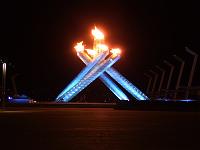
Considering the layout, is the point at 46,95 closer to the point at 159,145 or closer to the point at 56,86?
the point at 56,86

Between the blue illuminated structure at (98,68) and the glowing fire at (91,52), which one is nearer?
the blue illuminated structure at (98,68)

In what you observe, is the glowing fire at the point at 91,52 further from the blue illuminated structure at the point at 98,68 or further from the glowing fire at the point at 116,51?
the glowing fire at the point at 116,51

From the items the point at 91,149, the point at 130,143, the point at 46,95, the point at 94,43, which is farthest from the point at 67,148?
the point at 46,95

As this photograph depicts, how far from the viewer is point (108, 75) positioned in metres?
67.8

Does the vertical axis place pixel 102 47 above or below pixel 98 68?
above

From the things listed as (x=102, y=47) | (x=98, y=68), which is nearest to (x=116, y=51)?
(x=102, y=47)

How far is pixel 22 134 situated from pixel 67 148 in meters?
4.48

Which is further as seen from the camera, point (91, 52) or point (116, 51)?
point (91, 52)

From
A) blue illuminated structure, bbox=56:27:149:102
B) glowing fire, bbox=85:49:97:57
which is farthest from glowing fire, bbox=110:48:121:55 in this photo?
glowing fire, bbox=85:49:97:57

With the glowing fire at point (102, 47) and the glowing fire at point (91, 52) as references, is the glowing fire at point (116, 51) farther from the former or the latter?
the glowing fire at point (91, 52)

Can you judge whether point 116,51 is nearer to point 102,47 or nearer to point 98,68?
point 102,47

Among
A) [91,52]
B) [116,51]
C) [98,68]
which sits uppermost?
[91,52]

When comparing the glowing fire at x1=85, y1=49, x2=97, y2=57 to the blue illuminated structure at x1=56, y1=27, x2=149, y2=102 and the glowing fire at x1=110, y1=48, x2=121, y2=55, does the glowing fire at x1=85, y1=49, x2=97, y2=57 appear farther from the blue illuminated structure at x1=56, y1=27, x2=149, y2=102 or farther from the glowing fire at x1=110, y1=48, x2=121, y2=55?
the glowing fire at x1=110, y1=48, x2=121, y2=55

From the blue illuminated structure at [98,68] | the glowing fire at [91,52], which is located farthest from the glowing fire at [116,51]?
the glowing fire at [91,52]
